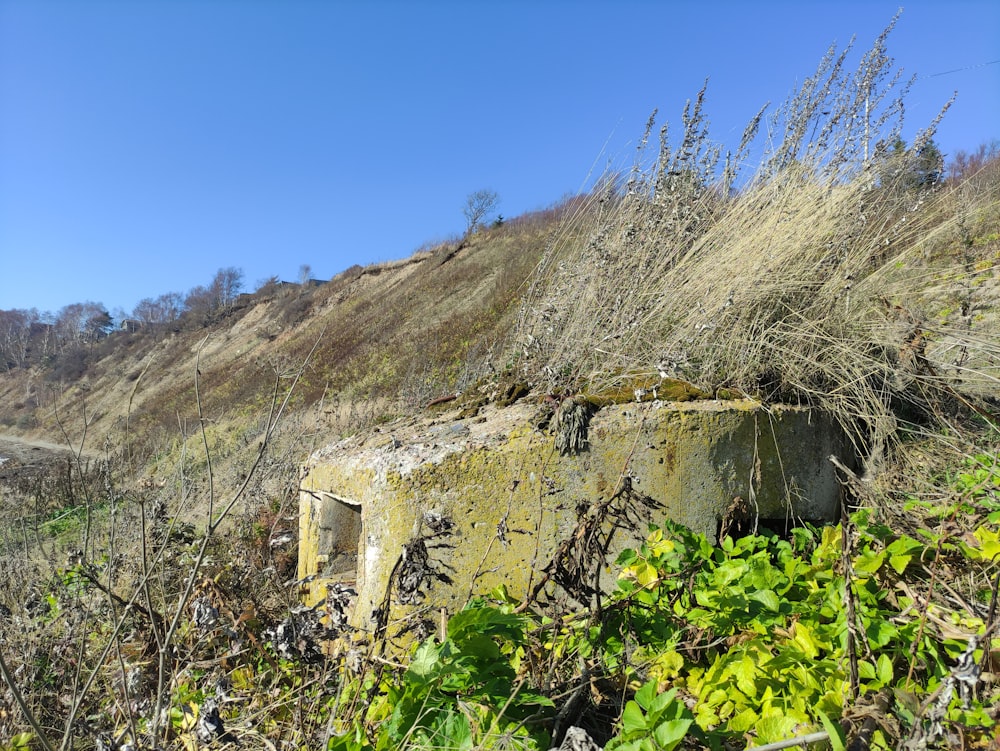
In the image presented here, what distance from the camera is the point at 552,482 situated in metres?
2.17

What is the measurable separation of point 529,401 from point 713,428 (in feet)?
2.71

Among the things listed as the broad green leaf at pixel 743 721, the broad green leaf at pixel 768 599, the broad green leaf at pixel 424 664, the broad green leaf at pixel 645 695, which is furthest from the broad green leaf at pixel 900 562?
the broad green leaf at pixel 424 664

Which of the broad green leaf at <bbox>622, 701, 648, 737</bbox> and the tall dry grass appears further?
the tall dry grass

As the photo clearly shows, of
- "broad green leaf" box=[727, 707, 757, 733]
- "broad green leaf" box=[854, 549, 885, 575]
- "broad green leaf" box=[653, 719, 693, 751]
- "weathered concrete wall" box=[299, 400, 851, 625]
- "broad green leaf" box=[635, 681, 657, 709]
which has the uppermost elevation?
"weathered concrete wall" box=[299, 400, 851, 625]

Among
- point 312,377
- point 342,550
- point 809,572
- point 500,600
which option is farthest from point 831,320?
point 312,377

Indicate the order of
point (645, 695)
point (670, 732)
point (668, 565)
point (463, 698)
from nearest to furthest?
point (670, 732)
point (645, 695)
point (463, 698)
point (668, 565)

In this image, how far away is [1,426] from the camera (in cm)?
2873

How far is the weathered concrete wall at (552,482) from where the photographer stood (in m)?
2.18

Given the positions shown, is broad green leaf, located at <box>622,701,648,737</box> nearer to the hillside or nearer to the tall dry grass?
the hillside

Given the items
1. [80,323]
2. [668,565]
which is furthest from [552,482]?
[80,323]

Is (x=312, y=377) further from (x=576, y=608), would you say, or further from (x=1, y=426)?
(x=1, y=426)

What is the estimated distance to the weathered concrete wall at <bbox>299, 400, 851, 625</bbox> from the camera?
2184mm

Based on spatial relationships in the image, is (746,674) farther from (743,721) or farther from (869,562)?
(869,562)

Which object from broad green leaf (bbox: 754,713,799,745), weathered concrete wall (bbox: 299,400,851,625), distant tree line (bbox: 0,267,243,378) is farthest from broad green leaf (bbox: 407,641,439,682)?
distant tree line (bbox: 0,267,243,378)
